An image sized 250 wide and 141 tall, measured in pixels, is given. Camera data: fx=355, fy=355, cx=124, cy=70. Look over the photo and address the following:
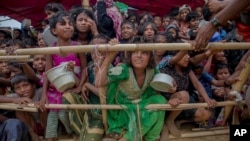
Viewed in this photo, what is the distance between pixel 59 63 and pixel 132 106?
75 centimetres

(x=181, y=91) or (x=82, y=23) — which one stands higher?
(x=82, y=23)

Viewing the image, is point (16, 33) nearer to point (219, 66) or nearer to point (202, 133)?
point (219, 66)

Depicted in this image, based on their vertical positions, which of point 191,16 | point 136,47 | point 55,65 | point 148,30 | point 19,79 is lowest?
point 19,79

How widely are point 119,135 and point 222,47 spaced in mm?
911

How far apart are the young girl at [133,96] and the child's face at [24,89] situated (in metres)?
0.75

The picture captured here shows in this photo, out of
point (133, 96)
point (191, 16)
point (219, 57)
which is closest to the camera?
point (133, 96)

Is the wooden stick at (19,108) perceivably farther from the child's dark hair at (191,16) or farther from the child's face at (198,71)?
the child's dark hair at (191,16)

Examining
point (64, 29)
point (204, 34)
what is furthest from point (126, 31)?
point (204, 34)

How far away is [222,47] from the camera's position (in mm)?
2232

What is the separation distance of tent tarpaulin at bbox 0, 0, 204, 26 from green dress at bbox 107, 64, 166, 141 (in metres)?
4.77

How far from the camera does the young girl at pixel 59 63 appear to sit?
262 centimetres

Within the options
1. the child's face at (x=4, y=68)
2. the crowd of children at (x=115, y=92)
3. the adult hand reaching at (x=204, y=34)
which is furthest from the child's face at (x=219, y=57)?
the child's face at (x=4, y=68)

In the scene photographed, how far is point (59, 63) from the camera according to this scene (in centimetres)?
282

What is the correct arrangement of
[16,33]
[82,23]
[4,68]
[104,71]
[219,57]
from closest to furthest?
[104,71], [82,23], [4,68], [219,57], [16,33]
